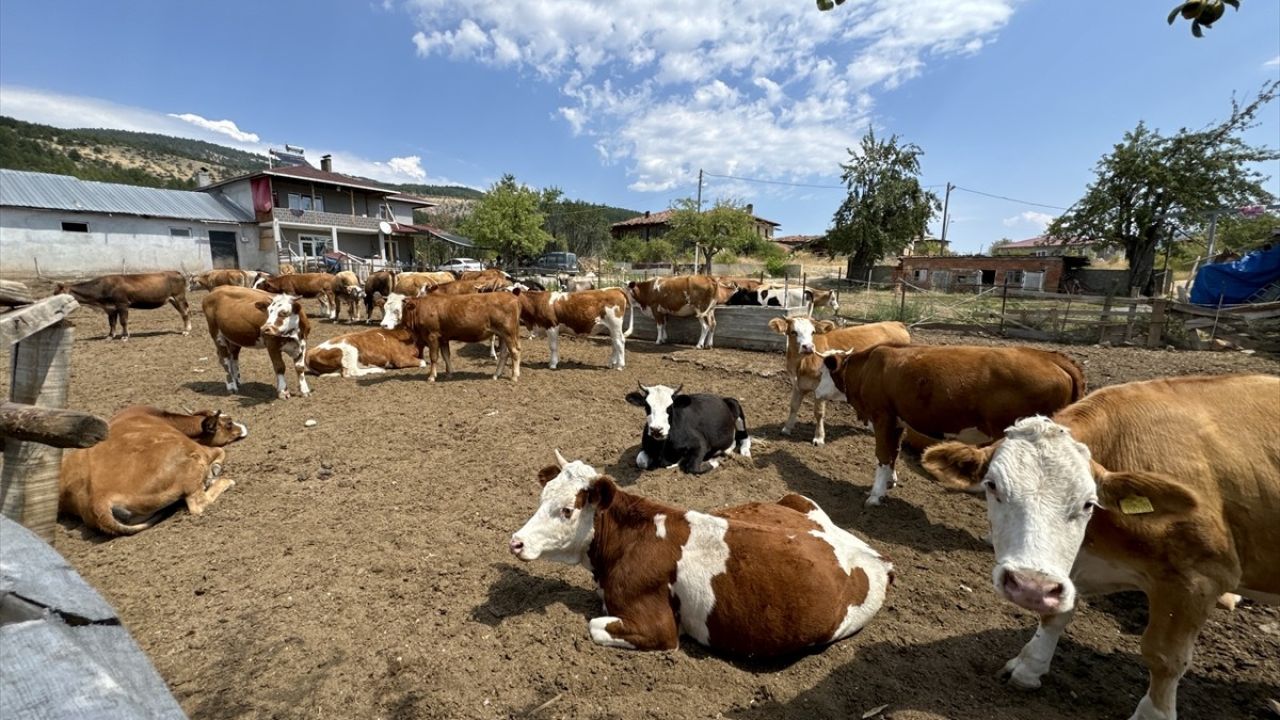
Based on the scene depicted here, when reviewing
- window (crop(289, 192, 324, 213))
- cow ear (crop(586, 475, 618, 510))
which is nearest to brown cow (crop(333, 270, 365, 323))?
cow ear (crop(586, 475, 618, 510))

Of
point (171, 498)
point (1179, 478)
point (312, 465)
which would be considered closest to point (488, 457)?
point (312, 465)

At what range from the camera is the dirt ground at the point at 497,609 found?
304 centimetres

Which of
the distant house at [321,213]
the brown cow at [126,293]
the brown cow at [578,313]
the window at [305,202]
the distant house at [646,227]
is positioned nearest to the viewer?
the brown cow at [578,313]

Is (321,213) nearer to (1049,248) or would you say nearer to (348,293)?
(348,293)

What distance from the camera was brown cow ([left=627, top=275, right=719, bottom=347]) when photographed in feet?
46.4

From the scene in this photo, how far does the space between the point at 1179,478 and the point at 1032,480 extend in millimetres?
924

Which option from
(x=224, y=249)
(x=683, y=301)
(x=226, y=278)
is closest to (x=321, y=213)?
(x=224, y=249)

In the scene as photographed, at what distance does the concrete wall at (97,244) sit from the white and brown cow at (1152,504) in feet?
141

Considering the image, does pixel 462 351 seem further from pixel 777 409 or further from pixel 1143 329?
pixel 1143 329

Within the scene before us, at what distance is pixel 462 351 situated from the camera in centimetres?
1370

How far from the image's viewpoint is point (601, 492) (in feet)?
12.3

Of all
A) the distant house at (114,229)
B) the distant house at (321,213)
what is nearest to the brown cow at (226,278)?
the distant house at (321,213)

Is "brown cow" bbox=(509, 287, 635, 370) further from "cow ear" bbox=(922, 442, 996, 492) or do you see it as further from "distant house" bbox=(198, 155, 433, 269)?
"distant house" bbox=(198, 155, 433, 269)

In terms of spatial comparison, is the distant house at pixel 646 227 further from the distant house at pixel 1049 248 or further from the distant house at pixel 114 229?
the distant house at pixel 114 229
